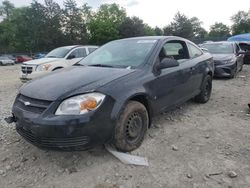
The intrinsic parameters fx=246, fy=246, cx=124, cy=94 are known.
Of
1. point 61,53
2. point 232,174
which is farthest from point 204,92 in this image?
point 61,53

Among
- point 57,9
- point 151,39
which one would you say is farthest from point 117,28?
point 151,39

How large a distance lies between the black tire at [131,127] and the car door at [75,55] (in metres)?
6.30

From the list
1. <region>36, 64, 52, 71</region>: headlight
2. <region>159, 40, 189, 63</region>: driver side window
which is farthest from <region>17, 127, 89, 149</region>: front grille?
<region>36, 64, 52, 71</region>: headlight

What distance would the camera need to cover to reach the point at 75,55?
957 centimetres

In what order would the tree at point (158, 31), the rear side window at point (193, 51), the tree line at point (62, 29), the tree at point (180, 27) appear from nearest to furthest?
the rear side window at point (193, 51) → the tree line at point (62, 29) → the tree at point (180, 27) → the tree at point (158, 31)

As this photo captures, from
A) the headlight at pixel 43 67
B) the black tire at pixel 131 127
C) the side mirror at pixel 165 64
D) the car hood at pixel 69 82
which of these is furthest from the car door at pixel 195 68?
the headlight at pixel 43 67

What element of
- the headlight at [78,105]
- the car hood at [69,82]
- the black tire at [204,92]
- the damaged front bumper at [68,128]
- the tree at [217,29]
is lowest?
the black tire at [204,92]

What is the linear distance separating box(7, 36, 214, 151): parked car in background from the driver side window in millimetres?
18

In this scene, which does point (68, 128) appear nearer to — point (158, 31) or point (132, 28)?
point (132, 28)

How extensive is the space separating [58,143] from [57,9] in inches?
2109

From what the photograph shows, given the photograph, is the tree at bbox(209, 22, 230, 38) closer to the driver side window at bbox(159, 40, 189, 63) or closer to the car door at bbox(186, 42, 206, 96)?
the car door at bbox(186, 42, 206, 96)

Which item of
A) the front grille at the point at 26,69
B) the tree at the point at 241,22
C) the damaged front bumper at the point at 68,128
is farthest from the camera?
the tree at the point at 241,22

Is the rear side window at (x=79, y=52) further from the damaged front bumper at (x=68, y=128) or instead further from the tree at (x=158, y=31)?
the tree at (x=158, y=31)

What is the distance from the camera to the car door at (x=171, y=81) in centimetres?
376
